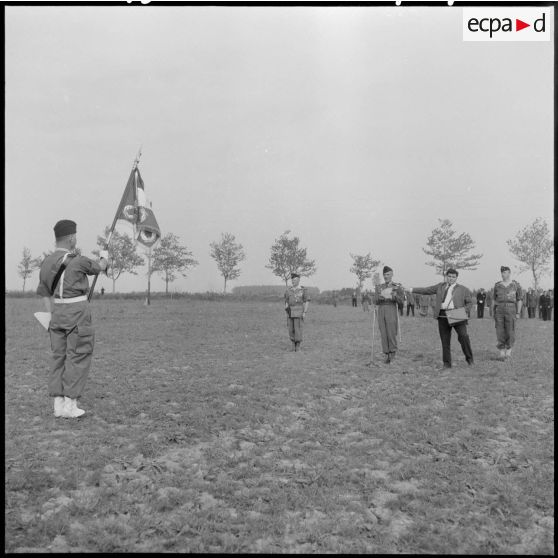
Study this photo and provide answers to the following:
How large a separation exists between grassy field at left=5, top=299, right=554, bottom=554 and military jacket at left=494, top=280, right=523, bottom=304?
209 centimetres

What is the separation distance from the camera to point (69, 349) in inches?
226

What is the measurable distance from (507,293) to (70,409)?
29.4 feet

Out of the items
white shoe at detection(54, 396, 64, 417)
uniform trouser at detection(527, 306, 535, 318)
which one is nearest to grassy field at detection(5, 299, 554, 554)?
white shoe at detection(54, 396, 64, 417)

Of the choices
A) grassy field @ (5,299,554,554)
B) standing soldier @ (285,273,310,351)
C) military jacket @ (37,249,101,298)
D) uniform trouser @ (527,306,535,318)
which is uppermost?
military jacket @ (37,249,101,298)

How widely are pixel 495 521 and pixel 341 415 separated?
288 cm

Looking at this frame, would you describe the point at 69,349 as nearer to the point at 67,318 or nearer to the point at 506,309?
the point at 67,318

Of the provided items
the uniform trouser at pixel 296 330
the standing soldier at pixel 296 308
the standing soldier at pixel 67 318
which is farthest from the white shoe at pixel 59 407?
the uniform trouser at pixel 296 330

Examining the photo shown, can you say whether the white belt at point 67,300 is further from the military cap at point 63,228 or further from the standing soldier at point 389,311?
the standing soldier at point 389,311

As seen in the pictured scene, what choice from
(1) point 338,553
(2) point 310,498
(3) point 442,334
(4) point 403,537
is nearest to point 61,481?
(2) point 310,498

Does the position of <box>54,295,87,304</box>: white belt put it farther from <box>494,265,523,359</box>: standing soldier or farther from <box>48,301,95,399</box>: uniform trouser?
<box>494,265,523,359</box>: standing soldier

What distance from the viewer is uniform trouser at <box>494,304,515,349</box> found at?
10.5 meters

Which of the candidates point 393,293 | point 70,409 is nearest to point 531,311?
point 393,293

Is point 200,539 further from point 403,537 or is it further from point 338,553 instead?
point 403,537

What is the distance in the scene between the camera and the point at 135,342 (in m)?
13.3
